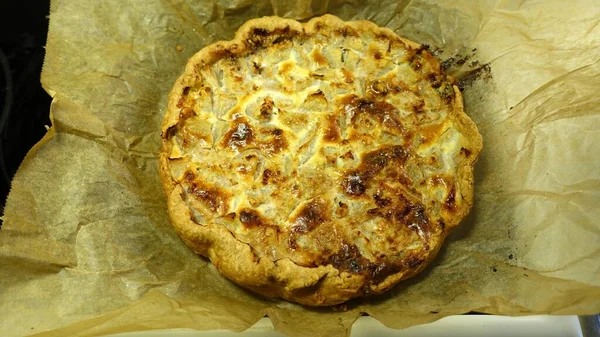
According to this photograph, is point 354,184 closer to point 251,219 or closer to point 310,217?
point 310,217

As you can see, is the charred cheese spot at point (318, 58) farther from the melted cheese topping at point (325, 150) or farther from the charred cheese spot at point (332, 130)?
the charred cheese spot at point (332, 130)

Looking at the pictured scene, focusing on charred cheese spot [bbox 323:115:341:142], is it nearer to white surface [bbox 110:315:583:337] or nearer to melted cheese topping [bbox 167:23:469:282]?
melted cheese topping [bbox 167:23:469:282]

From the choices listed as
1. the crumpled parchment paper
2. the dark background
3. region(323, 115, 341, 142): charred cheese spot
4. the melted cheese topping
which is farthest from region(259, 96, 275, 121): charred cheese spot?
the dark background

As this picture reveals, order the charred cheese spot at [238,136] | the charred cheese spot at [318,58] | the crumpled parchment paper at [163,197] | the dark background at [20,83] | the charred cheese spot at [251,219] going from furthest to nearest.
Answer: the dark background at [20,83], the charred cheese spot at [318,58], the charred cheese spot at [238,136], the charred cheese spot at [251,219], the crumpled parchment paper at [163,197]

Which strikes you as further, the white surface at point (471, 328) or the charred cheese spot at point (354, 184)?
the charred cheese spot at point (354, 184)

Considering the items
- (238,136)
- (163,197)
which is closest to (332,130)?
Answer: (238,136)

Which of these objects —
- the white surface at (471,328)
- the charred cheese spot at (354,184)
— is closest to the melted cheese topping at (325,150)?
the charred cheese spot at (354,184)

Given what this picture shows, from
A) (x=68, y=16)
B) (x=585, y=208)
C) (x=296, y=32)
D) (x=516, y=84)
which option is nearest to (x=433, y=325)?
(x=585, y=208)
